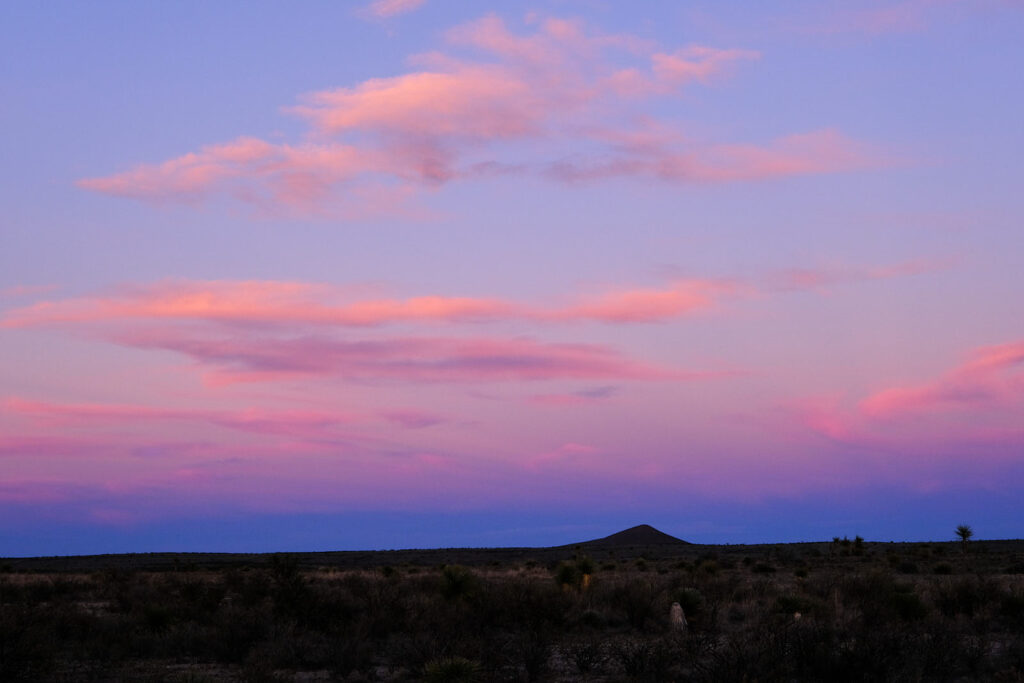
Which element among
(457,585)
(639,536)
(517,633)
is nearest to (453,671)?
(517,633)

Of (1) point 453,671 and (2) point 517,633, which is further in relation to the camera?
(2) point 517,633

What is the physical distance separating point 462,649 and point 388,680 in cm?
123

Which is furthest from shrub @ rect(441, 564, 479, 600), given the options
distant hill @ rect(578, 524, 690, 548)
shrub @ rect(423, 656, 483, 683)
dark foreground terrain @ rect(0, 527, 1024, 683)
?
distant hill @ rect(578, 524, 690, 548)

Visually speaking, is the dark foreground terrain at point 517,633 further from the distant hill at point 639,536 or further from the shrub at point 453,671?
the distant hill at point 639,536

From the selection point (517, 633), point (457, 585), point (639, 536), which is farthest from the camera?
point (639, 536)

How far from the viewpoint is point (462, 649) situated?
15.5 meters

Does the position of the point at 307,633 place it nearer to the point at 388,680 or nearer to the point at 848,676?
the point at 388,680

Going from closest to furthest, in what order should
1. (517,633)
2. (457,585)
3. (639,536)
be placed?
(517,633) < (457,585) < (639,536)

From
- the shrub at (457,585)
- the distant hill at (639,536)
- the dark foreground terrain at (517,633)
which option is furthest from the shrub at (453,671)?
the distant hill at (639,536)

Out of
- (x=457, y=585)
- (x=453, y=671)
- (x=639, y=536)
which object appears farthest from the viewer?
(x=639, y=536)

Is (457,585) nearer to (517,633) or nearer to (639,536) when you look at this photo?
(517,633)

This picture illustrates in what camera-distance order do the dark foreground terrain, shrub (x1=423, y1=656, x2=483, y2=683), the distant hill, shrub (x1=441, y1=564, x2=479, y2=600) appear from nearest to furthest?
shrub (x1=423, y1=656, x2=483, y2=683)
the dark foreground terrain
shrub (x1=441, y1=564, x2=479, y2=600)
the distant hill

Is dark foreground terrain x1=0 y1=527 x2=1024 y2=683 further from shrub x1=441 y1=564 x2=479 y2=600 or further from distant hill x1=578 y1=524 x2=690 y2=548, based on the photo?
distant hill x1=578 y1=524 x2=690 y2=548

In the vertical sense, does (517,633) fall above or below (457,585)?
below
